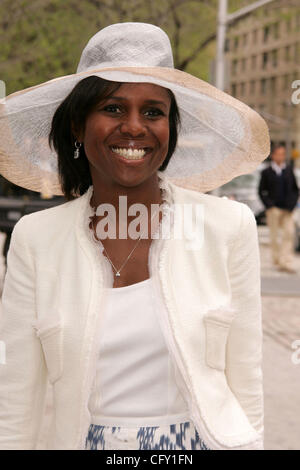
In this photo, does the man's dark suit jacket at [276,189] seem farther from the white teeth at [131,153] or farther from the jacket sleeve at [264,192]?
the white teeth at [131,153]

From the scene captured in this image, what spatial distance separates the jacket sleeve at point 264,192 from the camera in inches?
531

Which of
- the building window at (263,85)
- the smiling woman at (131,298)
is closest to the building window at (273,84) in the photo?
the building window at (263,85)

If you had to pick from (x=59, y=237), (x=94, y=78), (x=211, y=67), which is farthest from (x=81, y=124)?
(x=211, y=67)

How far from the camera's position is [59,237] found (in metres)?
2.07

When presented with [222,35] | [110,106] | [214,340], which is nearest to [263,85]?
[222,35]

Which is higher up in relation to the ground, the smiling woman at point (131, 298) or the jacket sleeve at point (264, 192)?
the jacket sleeve at point (264, 192)

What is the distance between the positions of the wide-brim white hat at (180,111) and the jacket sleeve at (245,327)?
31 centimetres

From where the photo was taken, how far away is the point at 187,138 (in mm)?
2389

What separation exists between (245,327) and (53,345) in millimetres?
496

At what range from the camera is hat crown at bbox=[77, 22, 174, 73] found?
6.39 feet

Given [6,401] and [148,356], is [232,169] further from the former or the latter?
[6,401]

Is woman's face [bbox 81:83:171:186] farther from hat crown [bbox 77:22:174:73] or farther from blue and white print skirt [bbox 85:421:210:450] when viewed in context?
blue and white print skirt [bbox 85:421:210:450]

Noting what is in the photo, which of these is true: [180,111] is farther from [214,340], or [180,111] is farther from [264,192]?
[264,192]
